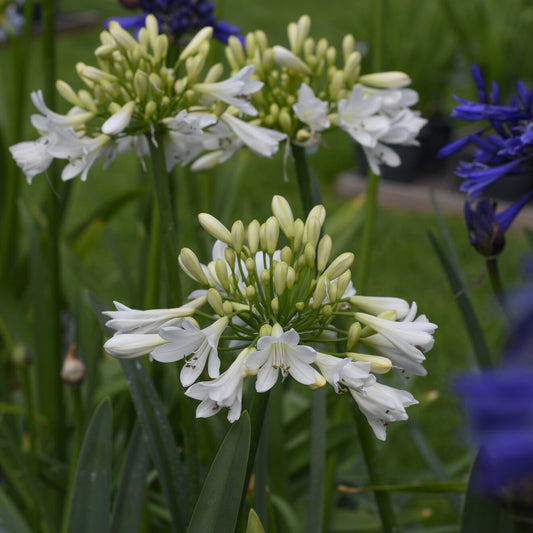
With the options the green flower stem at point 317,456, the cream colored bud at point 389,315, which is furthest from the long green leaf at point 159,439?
the cream colored bud at point 389,315

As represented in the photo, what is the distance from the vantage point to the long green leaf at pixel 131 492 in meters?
1.19

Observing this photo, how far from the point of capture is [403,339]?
0.85 metres

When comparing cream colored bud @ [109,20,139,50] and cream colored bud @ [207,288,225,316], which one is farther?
cream colored bud @ [109,20,139,50]

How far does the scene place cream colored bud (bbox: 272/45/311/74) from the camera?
1252 millimetres

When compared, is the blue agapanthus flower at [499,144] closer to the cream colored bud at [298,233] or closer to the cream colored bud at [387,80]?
the cream colored bud at [387,80]

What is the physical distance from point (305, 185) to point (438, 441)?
6.10 feet

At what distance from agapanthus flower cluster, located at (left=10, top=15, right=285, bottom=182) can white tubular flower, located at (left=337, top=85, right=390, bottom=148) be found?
0.16 m

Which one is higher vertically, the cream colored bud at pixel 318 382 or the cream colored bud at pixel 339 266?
the cream colored bud at pixel 339 266

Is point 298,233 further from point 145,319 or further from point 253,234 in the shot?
point 145,319

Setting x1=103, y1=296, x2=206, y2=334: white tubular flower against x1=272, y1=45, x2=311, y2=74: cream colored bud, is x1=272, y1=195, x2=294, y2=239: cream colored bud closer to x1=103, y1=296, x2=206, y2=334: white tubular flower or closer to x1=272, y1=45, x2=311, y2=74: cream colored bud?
x1=103, y1=296, x2=206, y2=334: white tubular flower

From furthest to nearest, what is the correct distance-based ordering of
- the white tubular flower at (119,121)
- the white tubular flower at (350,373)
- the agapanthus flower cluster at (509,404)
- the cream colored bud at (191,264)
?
the white tubular flower at (119,121) < the cream colored bud at (191,264) < the white tubular flower at (350,373) < the agapanthus flower cluster at (509,404)

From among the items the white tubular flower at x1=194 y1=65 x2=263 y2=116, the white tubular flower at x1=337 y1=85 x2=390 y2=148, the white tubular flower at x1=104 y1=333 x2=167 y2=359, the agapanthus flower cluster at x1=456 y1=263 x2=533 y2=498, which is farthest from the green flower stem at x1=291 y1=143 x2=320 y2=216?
the agapanthus flower cluster at x1=456 y1=263 x2=533 y2=498

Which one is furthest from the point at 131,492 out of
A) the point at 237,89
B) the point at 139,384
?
the point at 237,89

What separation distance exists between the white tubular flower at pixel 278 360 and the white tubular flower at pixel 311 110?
0.51m
